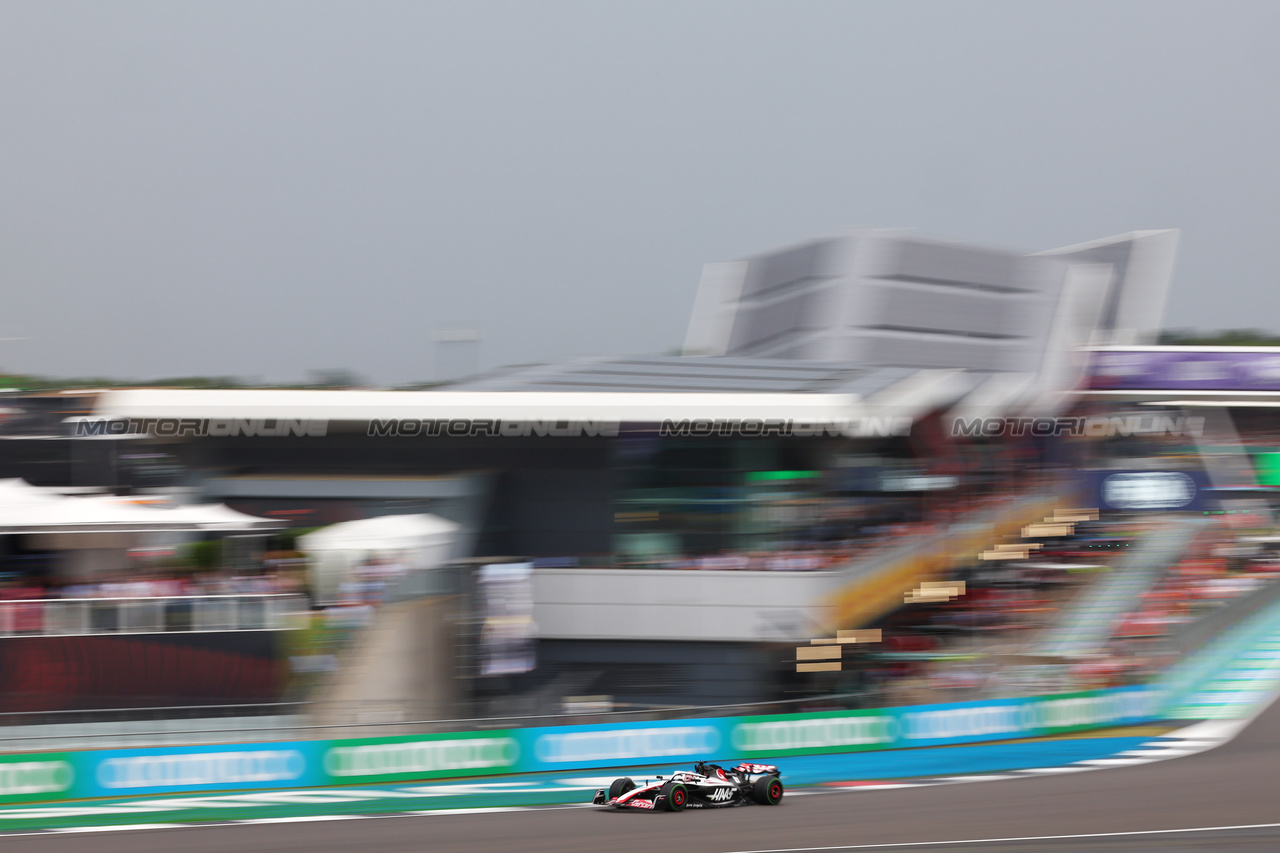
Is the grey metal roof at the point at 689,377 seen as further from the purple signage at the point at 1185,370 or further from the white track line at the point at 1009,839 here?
the purple signage at the point at 1185,370

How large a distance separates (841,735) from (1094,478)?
1773 centimetres

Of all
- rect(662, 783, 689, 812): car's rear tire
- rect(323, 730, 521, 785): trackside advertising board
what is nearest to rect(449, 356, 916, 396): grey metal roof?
rect(323, 730, 521, 785): trackside advertising board

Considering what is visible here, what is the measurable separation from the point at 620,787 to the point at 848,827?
2.01 m

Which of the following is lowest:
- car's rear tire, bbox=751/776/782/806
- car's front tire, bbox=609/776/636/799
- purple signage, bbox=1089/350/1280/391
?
car's rear tire, bbox=751/776/782/806

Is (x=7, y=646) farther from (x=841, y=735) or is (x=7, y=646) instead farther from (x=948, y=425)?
(x=948, y=425)

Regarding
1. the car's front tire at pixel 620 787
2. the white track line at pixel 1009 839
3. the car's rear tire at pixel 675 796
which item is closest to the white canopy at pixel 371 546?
the car's front tire at pixel 620 787

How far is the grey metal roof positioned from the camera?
20.5 m

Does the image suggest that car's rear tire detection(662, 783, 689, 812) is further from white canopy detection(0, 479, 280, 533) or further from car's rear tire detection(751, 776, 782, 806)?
white canopy detection(0, 479, 280, 533)

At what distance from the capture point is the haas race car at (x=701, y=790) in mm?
11289

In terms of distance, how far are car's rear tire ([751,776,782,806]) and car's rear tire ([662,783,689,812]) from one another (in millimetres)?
698

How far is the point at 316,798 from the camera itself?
12.3m

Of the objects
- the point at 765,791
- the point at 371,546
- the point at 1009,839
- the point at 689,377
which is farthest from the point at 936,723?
the point at 689,377

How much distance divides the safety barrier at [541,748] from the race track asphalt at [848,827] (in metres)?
0.97

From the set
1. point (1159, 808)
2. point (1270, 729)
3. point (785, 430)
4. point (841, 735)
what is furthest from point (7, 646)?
point (1270, 729)
